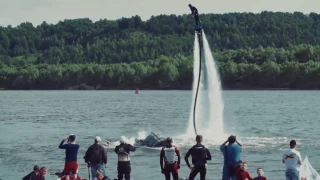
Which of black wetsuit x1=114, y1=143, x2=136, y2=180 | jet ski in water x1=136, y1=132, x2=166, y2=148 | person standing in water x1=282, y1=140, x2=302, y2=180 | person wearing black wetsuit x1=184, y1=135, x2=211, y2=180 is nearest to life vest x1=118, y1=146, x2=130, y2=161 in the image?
black wetsuit x1=114, y1=143, x2=136, y2=180

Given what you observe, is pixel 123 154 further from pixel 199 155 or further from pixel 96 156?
pixel 199 155

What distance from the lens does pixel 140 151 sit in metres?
50.2

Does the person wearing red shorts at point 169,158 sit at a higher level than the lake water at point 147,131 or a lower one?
higher

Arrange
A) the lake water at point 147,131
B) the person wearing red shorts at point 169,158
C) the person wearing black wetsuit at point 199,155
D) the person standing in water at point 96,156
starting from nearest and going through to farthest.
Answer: the person wearing black wetsuit at point 199,155, the person wearing red shorts at point 169,158, the person standing in water at point 96,156, the lake water at point 147,131

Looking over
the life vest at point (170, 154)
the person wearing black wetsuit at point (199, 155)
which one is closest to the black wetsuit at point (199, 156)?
the person wearing black wetsuit at point (199, 155)

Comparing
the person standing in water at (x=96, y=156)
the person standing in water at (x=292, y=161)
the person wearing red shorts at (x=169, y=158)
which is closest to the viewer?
the person standing in water at (x=292, y=161)

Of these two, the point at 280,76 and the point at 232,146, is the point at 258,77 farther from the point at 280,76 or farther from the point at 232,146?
the point at 232,146

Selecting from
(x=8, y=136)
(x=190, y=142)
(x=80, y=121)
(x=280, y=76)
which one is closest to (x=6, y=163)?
(x=190, y=142)

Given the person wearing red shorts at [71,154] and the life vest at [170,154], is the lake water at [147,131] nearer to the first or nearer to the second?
the person wearing red shorts at [71,154]

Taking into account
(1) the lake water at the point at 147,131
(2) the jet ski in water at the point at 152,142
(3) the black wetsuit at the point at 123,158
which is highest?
(3) the black wetsuit at the point at 123,158

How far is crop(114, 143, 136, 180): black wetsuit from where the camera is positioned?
2738cm

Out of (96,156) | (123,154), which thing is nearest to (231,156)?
(123,154)

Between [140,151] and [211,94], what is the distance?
8515 mm

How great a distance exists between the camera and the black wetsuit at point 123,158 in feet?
89.8
